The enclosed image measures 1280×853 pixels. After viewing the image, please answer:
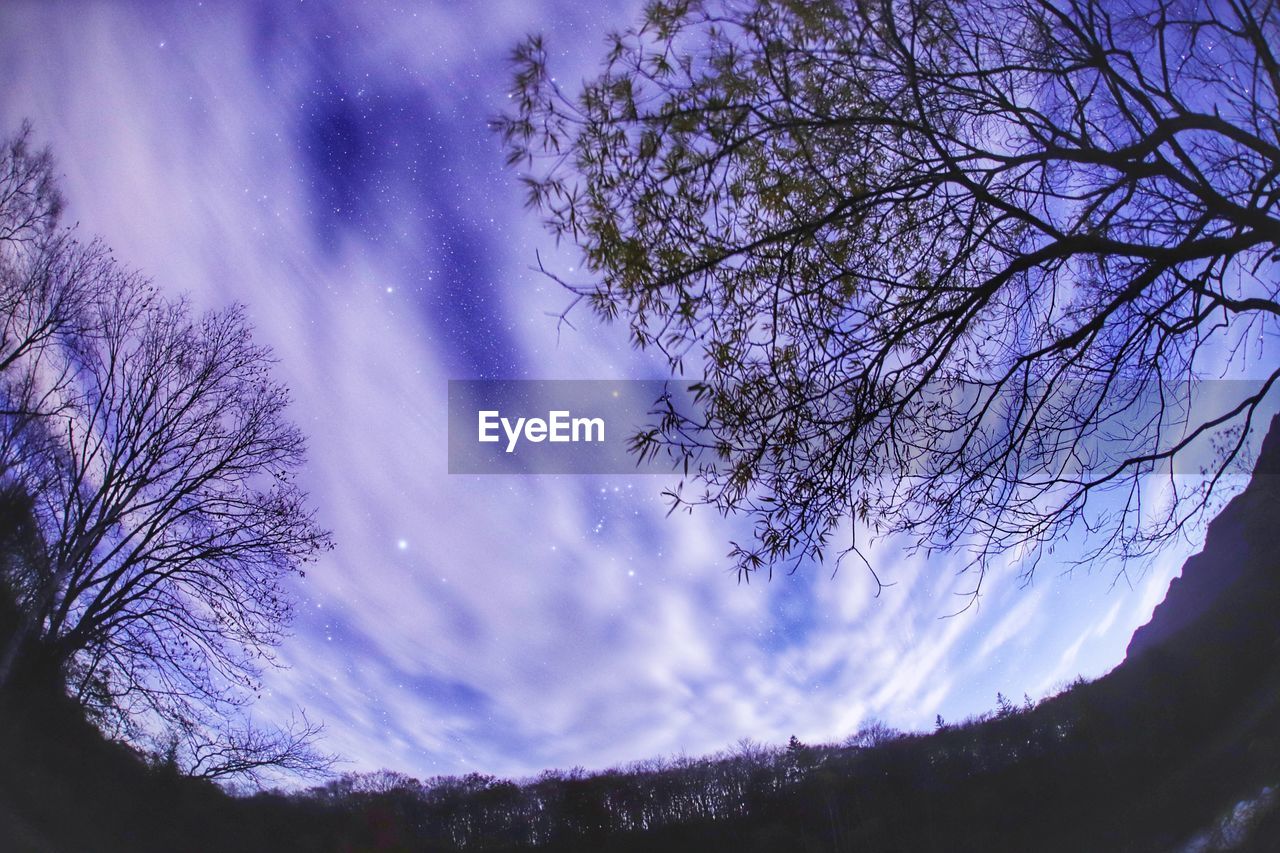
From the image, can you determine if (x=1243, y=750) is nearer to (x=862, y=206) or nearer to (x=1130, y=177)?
(x=1130, y=177)

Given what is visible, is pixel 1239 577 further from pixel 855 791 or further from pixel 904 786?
pixel 855 791

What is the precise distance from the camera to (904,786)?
7184mm

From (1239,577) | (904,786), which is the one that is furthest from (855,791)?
(1239,577)

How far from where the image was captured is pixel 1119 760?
20.1 ft

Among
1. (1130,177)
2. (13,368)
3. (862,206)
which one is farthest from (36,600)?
(1130,177)

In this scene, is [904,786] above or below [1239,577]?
below

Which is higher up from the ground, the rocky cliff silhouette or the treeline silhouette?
the rocky cliff silhouette

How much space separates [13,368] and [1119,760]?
12512 mm

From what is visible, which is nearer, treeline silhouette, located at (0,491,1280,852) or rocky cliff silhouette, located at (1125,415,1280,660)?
treeline silhouette, located at (0,491,1280,852)

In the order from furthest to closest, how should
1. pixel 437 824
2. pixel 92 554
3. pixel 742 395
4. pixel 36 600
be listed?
pixel 437 824, pixel 92 554, pixel 36 600, pixel 742 395

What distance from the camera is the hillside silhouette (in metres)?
4.13

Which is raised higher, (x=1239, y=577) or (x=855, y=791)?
(x=1239, y=577)

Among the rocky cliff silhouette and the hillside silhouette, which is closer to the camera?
the hillside silhouette

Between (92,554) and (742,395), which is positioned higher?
(92,554)
